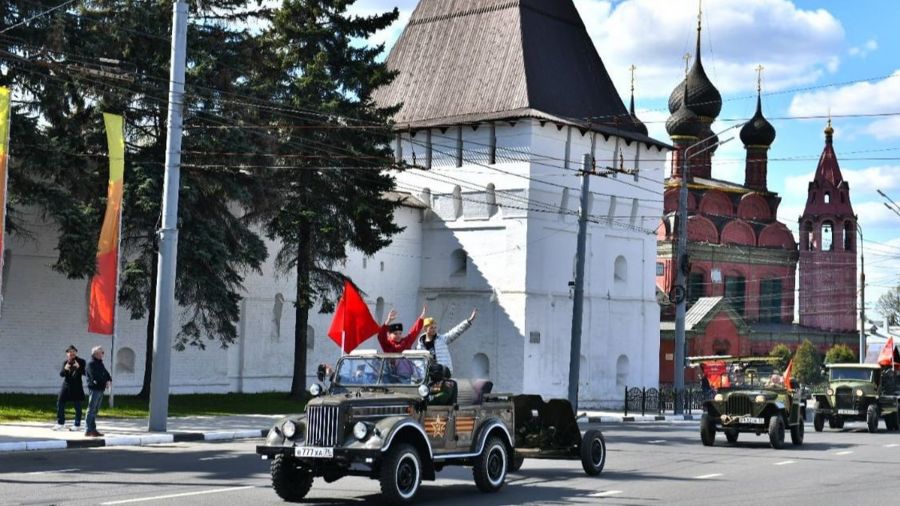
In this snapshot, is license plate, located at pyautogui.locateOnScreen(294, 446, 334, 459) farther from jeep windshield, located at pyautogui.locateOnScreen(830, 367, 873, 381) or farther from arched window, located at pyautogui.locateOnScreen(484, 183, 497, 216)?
arched window, located at pyautogui.locateOnScreen(484, 183, 497, 216)

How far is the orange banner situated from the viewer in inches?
995

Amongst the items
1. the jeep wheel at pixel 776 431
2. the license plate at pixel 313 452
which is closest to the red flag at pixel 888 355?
the jeep wheel at pixel 776 431

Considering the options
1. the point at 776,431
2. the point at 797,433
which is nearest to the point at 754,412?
the point at 776,431

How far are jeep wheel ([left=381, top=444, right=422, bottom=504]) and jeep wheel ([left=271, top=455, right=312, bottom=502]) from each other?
3.69ft

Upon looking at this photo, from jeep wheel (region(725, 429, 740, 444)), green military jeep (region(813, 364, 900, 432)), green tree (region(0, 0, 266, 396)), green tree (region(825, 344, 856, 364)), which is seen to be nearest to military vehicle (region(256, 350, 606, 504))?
jeep wheel (region(725, 429, 740, 444))

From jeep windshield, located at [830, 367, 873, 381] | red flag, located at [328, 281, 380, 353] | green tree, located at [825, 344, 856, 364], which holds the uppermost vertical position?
green tree, located at [825, 344, 856, 364]

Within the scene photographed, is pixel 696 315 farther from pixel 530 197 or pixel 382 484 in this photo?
pixel 382 484

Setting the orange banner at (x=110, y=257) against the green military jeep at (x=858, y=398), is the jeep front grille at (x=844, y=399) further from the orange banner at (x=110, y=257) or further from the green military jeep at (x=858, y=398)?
the orange banner at (x=110, y=257)

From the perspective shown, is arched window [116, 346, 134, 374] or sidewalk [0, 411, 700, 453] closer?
sidewalk [0, 411, 700, 453]

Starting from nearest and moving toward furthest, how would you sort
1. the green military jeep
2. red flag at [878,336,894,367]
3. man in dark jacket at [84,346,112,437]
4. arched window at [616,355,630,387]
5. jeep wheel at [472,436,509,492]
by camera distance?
jeep wheel at [472,436,509,492]
man in dark jacket at [84,346,112,437]
the green military jeep
red flag at [878,336,894,367]
arched window at [616,355,630,387]

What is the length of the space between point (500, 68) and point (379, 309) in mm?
10924

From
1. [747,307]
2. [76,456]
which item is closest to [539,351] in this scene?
[76,456]

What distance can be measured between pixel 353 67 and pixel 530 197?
10.5 m

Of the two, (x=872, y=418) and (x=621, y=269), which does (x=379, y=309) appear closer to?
(x=621, y=269)
